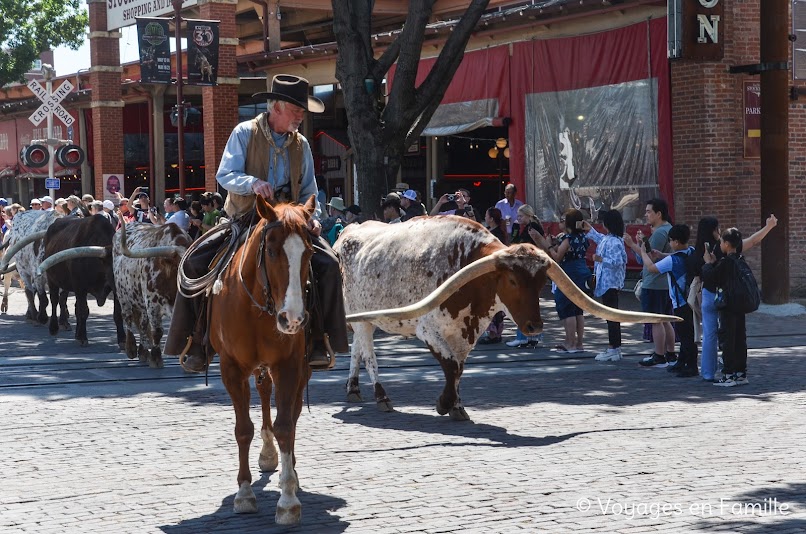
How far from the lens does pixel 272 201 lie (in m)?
7.67

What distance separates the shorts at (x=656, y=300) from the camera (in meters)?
13.4

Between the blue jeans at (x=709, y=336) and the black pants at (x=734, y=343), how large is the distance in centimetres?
17

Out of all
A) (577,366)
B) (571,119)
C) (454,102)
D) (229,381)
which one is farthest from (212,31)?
(229,381)

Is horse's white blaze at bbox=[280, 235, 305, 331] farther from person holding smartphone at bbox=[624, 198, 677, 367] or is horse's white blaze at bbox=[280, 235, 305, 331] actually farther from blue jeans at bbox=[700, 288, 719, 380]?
person holding smartphone at bbox=[624, 198, 677, 367]

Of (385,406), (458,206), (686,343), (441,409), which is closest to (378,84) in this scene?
(458,206)

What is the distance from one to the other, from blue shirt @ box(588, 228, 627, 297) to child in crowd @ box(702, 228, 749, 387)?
2216 millimetres

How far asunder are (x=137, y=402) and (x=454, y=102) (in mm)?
16354

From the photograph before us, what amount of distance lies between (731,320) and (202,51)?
821 inches

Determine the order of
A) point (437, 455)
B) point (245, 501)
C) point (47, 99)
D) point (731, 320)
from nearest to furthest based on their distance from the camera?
1. point (245, 501)
2. point (437, 455)
3. point (731, 320)
4. point (47, 99)

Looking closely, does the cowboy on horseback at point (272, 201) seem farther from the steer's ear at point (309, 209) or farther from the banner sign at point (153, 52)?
the banner sign at point (153, 52)

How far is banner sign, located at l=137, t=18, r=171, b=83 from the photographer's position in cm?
3039

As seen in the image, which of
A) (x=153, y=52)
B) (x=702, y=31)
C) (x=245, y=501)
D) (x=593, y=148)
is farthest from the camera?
(x=153, y=52)

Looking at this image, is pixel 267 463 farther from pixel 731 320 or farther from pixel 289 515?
pixel 731 320

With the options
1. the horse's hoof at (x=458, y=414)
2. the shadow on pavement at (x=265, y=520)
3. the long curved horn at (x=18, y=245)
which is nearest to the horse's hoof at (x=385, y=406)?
the horse's hoof at (x=458, y=414)
